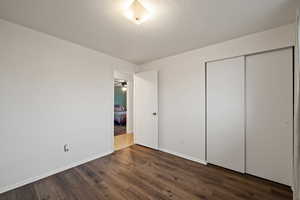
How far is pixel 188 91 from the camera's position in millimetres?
2854

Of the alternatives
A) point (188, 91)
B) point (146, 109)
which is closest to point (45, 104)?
point (146, 109)

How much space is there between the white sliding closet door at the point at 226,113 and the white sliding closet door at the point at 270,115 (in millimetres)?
101

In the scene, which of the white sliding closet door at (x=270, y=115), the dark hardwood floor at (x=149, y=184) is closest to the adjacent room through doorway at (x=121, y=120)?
the dark hardwood floor at (x=149, y=184)

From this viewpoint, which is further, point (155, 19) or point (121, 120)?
point (121, 120)

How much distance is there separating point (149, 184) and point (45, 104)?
2128 mm

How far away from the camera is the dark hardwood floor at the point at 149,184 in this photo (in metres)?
1.74

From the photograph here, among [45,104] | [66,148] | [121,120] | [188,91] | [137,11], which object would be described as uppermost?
[137,11]

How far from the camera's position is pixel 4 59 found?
1.79 m

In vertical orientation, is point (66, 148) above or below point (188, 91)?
below

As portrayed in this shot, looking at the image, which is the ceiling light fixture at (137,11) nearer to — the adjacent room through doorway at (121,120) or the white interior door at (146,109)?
the white interior door at (146,109)

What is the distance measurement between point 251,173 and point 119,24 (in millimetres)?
3230

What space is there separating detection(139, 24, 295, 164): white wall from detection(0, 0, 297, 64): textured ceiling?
0.18m

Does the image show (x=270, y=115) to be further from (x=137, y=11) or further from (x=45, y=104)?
(x=45, y=104)

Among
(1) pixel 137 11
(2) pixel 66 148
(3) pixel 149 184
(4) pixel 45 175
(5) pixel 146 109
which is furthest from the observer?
(5) pixel 146 109
